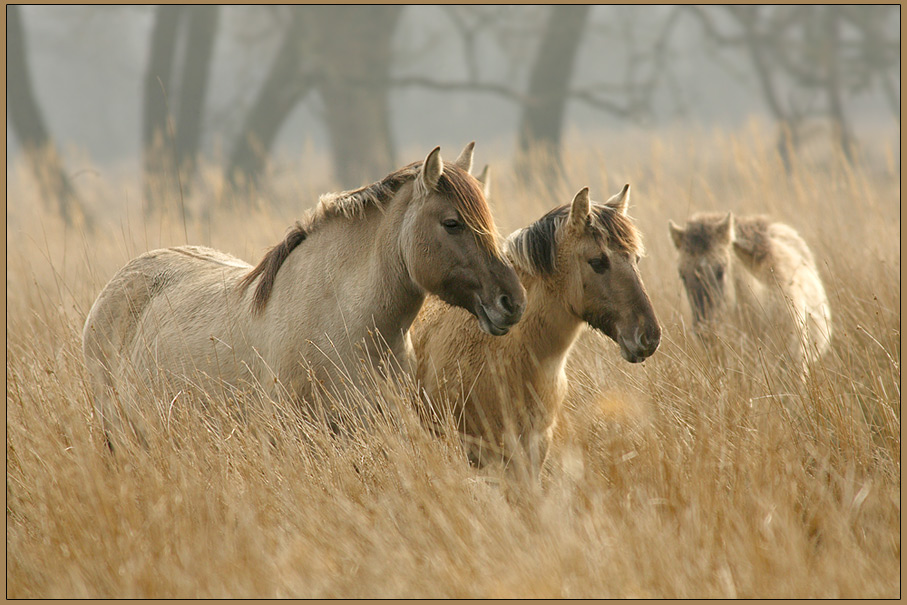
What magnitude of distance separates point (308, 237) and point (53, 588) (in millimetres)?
1879

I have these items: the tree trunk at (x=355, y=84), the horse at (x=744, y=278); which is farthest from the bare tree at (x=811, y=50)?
the horse at (x=744, y=278)

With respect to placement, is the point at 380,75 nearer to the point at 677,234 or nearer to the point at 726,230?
the point at 677,234

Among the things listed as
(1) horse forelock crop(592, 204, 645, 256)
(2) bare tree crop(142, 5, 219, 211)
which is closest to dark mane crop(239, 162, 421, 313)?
(1) horse forelock crop(592, 204, 645, 256)

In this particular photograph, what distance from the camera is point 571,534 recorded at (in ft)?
8.80

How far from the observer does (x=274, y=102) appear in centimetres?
1769

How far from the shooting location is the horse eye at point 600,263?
361 cm

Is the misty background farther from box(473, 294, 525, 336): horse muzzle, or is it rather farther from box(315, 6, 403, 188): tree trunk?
box(473, 294, 525, 336): horse muzzle

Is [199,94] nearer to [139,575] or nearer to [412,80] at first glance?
[412,80]

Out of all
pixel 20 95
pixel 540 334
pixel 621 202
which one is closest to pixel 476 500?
pixel 540 334

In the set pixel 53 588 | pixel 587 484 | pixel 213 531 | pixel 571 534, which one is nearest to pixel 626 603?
pixel 571 534

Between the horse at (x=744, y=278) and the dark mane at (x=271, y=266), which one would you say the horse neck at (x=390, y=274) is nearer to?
the dark mane at (x=271, y=266)

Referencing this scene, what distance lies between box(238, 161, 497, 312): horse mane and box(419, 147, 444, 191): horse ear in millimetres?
34

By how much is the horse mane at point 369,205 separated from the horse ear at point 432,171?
0.03 m

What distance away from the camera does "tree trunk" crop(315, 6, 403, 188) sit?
17.5m
